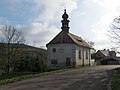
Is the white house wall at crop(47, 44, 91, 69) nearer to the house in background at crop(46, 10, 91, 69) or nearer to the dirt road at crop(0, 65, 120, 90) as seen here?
the house in background at crop(46, 10, 91, 69)

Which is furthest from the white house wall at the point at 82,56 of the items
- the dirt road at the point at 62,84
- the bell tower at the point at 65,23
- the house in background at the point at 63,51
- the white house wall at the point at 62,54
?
the dirt road at the point at 62,84

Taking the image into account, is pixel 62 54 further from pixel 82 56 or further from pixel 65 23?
pixel 82 56

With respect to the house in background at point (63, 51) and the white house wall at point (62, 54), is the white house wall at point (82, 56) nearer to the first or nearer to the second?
the house in background at point (63, 51)

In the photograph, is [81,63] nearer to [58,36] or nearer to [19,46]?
[58,36]

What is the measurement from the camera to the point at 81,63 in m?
61.1

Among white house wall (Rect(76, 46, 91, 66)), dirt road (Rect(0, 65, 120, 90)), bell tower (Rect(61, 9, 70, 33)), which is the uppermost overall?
bell tower (Rect(61, 9, 70, 33))

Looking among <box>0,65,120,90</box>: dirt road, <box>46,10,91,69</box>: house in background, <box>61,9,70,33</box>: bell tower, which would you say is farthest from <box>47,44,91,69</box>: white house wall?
<box>0,65,120,90</box>: dirt road

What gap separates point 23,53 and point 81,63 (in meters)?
13.9

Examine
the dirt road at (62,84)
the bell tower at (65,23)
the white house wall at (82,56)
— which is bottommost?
the dirt road at (62,84)

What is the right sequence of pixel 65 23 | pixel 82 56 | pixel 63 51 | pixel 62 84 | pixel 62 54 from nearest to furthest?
pixel 62 84 → pixel 63 51 → pixel 62 54 → pixel 65 23 → pixel 82 56

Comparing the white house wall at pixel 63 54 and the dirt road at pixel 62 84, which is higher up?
the white house wall at pixel 63 54

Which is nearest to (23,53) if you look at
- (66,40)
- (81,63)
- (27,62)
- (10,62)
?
(27,62)

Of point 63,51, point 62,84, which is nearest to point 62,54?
point 63,51

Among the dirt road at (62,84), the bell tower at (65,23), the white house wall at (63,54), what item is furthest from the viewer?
the bell tower at (65,23)
